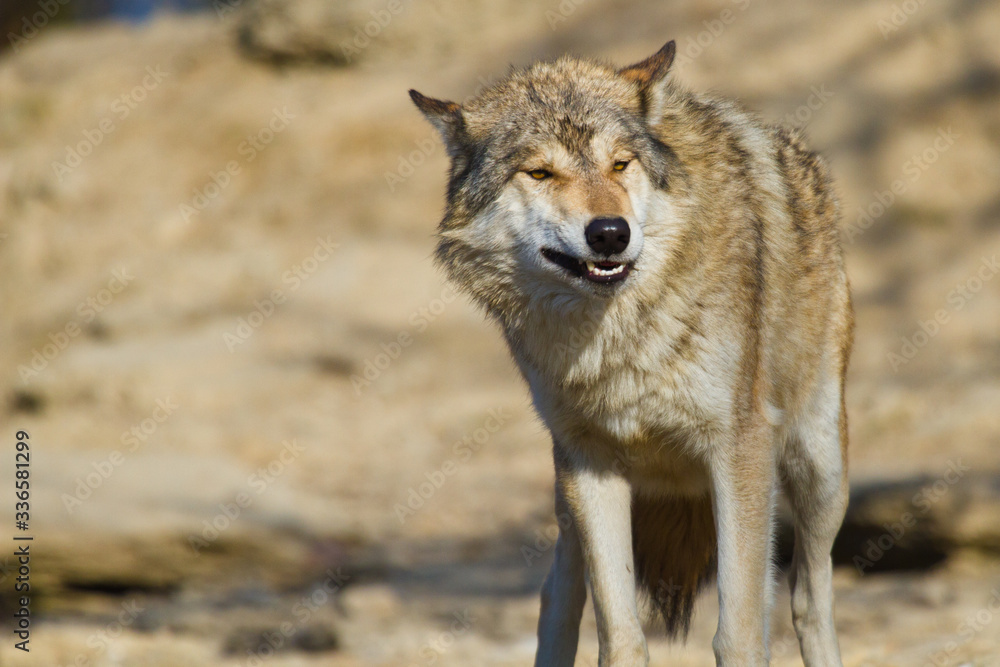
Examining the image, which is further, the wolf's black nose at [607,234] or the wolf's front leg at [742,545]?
the wolf's front leg at [742,545]

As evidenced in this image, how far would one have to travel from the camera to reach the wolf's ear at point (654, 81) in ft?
11.7

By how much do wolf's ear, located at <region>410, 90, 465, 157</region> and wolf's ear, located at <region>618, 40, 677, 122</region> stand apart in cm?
62

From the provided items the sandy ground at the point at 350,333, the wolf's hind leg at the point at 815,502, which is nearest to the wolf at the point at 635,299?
the wolf's hind leg at the point at 815,502

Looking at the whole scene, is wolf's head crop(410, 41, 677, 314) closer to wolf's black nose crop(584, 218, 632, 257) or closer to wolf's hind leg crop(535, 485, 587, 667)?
wolf's black nose crop(584, 218, 632, 257)

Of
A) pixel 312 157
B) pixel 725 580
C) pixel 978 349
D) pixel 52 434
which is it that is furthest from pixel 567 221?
pixel 312 157

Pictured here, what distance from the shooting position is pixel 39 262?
38.8ft

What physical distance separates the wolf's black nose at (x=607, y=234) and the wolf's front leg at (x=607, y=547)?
2.68 feet

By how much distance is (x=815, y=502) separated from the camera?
4.06 meters

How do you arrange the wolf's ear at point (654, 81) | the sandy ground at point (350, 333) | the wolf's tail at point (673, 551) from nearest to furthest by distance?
the wolf's ear at point (654, 81), the wolf's tail at point (673, 551), the sandy ground at point (350, 333)

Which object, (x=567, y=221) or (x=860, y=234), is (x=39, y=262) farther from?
(x=567, y=221)

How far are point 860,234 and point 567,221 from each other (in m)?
7.40

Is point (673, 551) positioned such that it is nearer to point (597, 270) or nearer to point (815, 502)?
point (815, 502)

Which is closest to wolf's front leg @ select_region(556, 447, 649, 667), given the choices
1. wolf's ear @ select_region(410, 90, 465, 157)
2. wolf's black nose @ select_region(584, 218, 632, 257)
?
wolf's black nose @ select_region(584, 218, 632, 257)

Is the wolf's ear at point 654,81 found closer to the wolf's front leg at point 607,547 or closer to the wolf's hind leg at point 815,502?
the wolf's front leg at point 607,547
